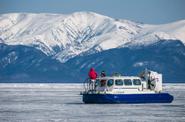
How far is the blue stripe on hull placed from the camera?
109m

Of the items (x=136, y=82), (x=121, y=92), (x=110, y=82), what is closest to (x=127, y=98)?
(x=121, y=92)

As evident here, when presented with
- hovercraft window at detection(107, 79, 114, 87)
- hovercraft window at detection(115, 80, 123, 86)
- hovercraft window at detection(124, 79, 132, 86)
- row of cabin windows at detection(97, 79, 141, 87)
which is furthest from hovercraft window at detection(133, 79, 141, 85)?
hovercraft window at detection(107, 79, 114, 87)

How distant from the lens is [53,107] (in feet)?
339

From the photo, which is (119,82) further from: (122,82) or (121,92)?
(121,92)

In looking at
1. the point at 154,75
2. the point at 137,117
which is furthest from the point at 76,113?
the point at 154,75

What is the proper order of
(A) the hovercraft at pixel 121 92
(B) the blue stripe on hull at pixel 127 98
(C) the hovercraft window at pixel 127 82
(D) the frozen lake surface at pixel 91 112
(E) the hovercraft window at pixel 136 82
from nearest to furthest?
(D) the frozen lake surface at pixel 91 112
(B) the blue stripe on hull at pixel 127 98
(A) the hovercraft at pixel 121 92
(C) the hovercraft window at pixel 127 82
(E) the hovercraft window at pixel 136 82

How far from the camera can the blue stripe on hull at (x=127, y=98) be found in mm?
108812

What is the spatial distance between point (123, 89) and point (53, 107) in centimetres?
1103

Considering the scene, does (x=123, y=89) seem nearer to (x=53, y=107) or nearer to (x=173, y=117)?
(x=53, y=107)

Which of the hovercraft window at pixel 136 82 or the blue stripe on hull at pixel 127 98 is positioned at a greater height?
the hovercraft window at pixel 136 82

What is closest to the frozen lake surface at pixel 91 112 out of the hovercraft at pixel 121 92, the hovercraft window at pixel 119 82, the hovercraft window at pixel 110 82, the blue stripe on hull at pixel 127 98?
the blue stripe on hull at pixel 127 98

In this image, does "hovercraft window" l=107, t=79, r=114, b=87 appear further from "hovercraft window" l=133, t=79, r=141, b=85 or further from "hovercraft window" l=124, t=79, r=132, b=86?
"hovercraft window" l=133, t=79, r=141, b=85

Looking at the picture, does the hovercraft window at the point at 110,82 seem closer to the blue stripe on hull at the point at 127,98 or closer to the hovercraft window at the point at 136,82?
the blue stripe on hull at the point at 127,98

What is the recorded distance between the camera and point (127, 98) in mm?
109562
